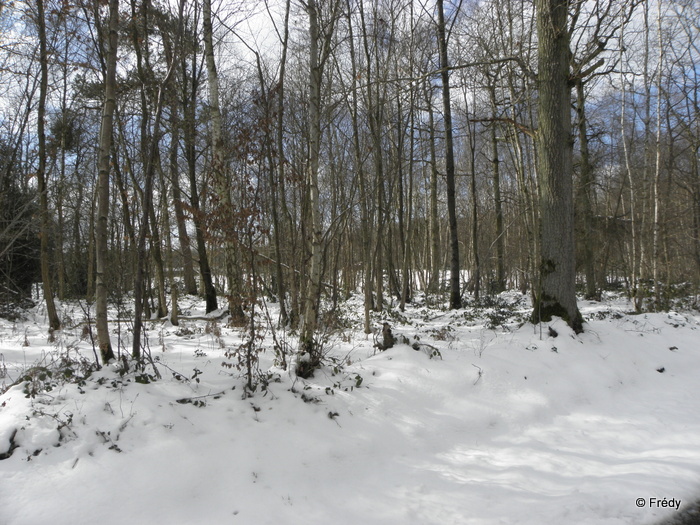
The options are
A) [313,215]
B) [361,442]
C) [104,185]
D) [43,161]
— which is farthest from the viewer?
[43,161]

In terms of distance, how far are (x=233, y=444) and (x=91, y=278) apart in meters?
10.6

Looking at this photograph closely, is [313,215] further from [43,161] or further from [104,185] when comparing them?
[43,161]

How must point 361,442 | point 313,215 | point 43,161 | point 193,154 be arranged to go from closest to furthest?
point 361,442, point 313,215, point 43,161, point 193,154

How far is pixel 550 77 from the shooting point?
641 cm

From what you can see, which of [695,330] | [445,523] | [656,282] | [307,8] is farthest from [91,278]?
[656,282]

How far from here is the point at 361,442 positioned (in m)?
3.71

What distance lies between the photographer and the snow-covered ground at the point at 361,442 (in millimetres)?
2750

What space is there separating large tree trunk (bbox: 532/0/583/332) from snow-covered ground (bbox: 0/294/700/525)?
1.15 metres

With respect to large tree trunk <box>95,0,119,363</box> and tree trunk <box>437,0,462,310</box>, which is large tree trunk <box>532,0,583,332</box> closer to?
tree trunk <box>437,0,462,310</box>

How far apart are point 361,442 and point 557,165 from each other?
557 cm

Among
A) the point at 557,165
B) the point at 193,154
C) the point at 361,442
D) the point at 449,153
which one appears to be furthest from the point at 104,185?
the point at 449,153

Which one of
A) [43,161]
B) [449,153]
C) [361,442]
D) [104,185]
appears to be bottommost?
[361,442]

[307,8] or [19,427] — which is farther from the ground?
[307,8]

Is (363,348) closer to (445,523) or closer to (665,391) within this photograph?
(445,523)
